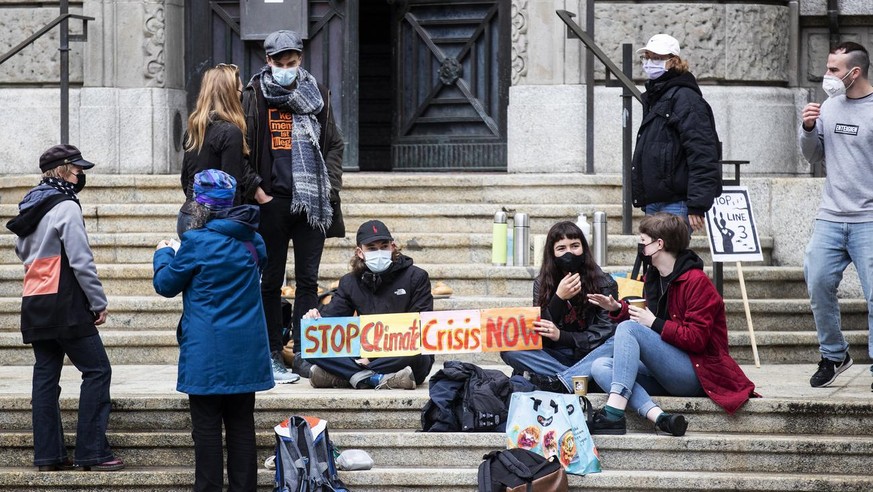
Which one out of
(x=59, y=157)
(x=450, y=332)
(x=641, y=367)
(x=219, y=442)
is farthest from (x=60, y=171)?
(x=641, y=367)

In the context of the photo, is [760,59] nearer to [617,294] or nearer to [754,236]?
Answer: [754,236]

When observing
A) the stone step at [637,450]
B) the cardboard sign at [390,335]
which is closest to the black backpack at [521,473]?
the stone step at [637,450]

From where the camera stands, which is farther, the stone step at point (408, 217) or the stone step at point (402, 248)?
the stone step at point (408, 217)

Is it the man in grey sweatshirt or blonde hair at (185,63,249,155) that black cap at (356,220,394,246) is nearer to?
blonde hair at (185,63,249,155)

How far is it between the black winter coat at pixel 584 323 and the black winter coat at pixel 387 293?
726mm

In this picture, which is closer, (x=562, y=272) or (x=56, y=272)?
(x=56, y=272)

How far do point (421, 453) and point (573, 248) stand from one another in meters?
1.42

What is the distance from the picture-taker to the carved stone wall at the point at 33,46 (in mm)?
11992

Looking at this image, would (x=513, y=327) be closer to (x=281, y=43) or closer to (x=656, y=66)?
(x=656, y=66)

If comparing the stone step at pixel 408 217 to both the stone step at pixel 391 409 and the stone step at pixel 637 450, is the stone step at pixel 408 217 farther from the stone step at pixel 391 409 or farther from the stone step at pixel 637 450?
the stone step at pixel 637 450

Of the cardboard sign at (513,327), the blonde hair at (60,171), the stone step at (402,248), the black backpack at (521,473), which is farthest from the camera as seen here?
the stone step at (402,248)

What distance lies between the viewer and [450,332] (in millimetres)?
7707

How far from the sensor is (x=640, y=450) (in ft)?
23.3

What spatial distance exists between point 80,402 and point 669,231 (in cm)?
320
